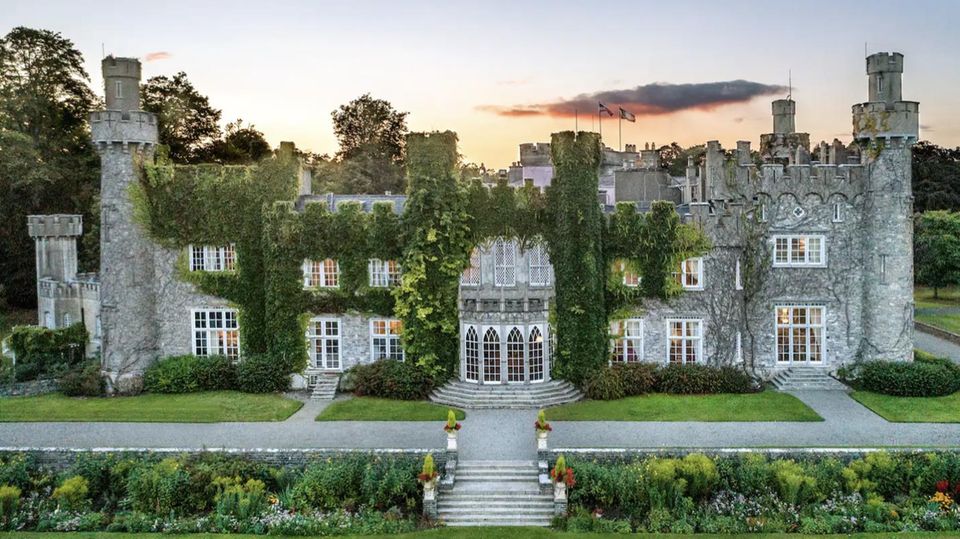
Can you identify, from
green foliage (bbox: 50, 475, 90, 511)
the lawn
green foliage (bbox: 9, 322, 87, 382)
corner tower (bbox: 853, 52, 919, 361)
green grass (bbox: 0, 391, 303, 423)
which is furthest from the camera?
green foliage (bbox: 9, 322, 87, 382)

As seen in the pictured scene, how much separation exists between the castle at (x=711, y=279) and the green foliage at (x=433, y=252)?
631mm

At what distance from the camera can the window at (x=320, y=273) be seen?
107ft

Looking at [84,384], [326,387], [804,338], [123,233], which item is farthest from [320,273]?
[804,338]

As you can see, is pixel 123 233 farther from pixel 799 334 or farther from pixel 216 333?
pixel 799 334

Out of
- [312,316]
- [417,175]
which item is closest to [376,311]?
[312,316]

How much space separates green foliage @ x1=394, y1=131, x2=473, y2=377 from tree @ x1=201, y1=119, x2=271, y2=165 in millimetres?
30092

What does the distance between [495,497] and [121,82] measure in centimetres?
2225

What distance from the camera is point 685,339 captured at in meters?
32.2

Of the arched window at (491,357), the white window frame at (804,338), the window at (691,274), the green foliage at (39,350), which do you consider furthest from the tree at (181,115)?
the white window frame at (804,338)

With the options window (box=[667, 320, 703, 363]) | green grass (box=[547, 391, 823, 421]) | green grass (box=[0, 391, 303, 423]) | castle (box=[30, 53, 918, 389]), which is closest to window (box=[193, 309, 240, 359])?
castle (box=[30, 53, 918, 389])

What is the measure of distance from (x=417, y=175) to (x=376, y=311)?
568 centimetres

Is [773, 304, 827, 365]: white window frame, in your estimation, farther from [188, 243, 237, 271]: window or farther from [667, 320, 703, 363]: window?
[188, 243, 237, 271]: window

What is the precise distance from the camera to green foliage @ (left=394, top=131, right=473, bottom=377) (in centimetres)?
3066

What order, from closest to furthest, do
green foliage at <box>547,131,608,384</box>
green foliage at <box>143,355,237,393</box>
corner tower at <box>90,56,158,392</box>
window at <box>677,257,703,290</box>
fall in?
green foliage at <box>547,131,608,384</box> → green foliage at <box>143,355,237,393</box> → corner tower at <box>90,56,158,392</box> → window at <box>677,257,703,290</box>
